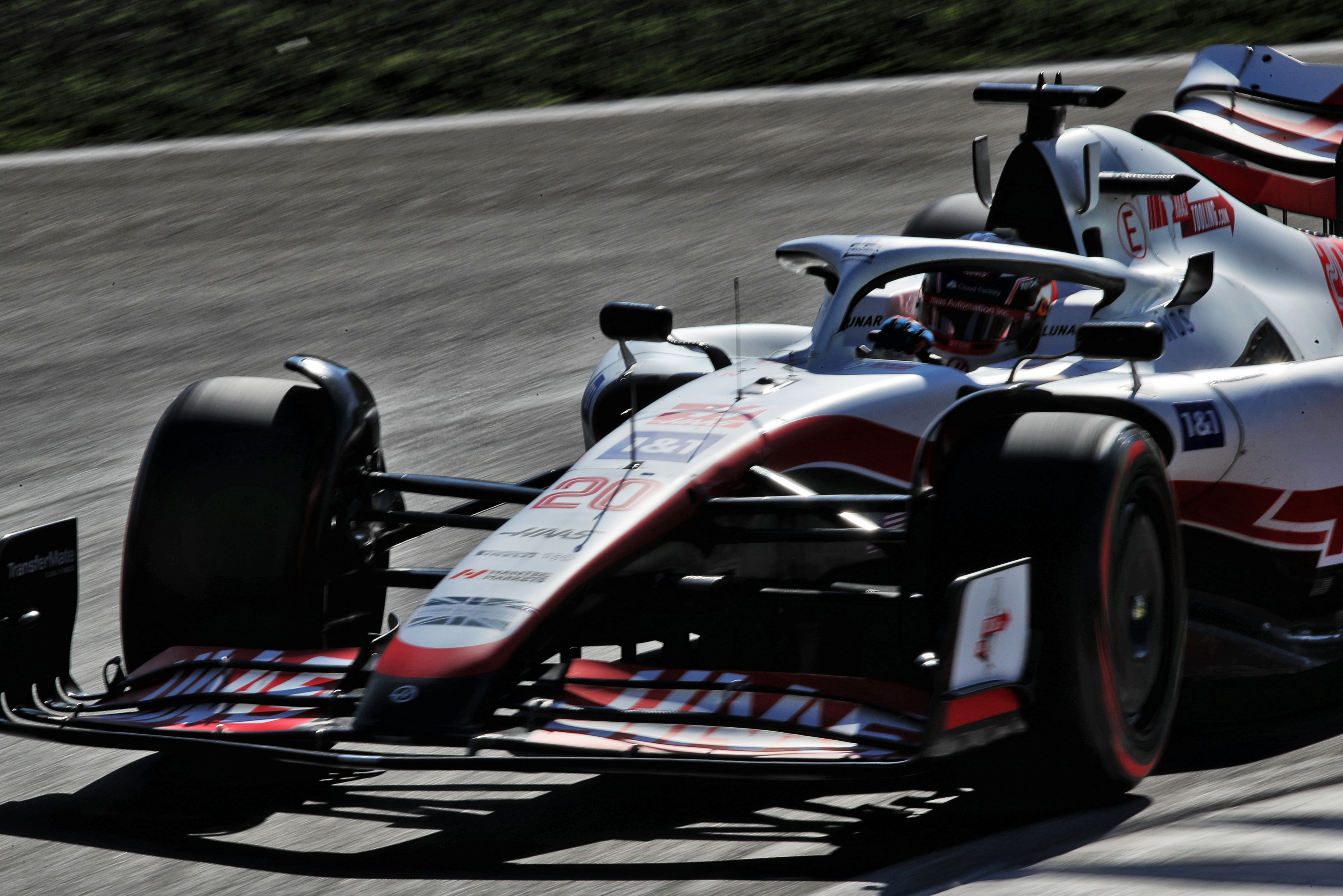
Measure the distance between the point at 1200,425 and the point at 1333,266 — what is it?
2206 millimetres

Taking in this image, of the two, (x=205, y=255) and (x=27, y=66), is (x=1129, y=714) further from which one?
(x=27, y=66)

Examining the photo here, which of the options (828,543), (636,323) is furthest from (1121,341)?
(636,323)

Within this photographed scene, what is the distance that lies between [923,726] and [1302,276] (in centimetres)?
341

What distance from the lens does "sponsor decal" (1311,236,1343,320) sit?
22.4ft

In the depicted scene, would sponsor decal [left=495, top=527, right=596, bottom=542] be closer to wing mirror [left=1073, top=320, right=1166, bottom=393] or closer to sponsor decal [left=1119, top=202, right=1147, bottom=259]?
wing mirror [left=1073, top=320, right=1166, bottom=393]

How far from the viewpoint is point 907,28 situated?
17.5 m

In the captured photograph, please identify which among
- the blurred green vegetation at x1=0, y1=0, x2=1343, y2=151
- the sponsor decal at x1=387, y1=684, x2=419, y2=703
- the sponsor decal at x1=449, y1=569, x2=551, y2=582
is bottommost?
the sponsor decal at x1=387, y1=684, x2=419, y2=703

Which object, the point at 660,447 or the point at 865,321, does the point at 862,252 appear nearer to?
the point at 865,321

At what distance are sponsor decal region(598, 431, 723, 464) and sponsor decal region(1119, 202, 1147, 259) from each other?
2.13m

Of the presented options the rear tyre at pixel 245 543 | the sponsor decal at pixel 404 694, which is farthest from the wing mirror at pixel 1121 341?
the rear tyre at pixel 245 543

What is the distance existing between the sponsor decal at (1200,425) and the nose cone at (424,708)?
210 centimetres

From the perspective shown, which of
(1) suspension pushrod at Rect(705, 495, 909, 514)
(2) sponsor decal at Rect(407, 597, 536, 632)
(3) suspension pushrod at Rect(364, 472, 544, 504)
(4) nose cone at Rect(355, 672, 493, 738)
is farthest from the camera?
(3) suspension pushrod at Rect(364, 472, 544, 504)

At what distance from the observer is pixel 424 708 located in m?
4.13

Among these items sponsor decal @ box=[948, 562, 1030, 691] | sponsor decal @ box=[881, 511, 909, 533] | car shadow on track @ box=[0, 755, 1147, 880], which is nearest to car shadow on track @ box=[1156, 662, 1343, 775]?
car shadow on track @ box=[0, 755, 1147, 880]
